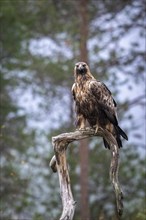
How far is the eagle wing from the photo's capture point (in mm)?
8086

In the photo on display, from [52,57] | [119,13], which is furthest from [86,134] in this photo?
[52,57]

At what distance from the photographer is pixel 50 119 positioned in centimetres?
2262

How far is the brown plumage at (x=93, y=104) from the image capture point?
8.10m

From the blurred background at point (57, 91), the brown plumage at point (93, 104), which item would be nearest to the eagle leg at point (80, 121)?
the brown plumage at point (93, 104)

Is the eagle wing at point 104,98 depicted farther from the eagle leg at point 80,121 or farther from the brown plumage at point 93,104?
the eagle leg at point 80,121

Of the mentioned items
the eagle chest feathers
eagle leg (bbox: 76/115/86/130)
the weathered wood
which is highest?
the eagle chest feathers

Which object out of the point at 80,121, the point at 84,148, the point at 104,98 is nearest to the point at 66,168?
the point at 80,121

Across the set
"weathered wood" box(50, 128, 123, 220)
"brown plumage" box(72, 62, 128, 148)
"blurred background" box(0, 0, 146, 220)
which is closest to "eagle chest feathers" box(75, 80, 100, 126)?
"brown plumage" box(72, 62, 128, 148)

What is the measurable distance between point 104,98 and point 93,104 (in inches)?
6.7

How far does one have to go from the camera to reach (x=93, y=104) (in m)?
8.16

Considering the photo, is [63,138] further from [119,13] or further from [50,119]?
[50,119]

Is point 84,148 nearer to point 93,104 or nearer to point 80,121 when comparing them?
point 80,121

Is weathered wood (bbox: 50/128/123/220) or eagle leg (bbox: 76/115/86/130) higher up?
eagle leg (bbox: 76/115/86/130)

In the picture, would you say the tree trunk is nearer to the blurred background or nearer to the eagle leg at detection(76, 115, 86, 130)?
the blurred background
